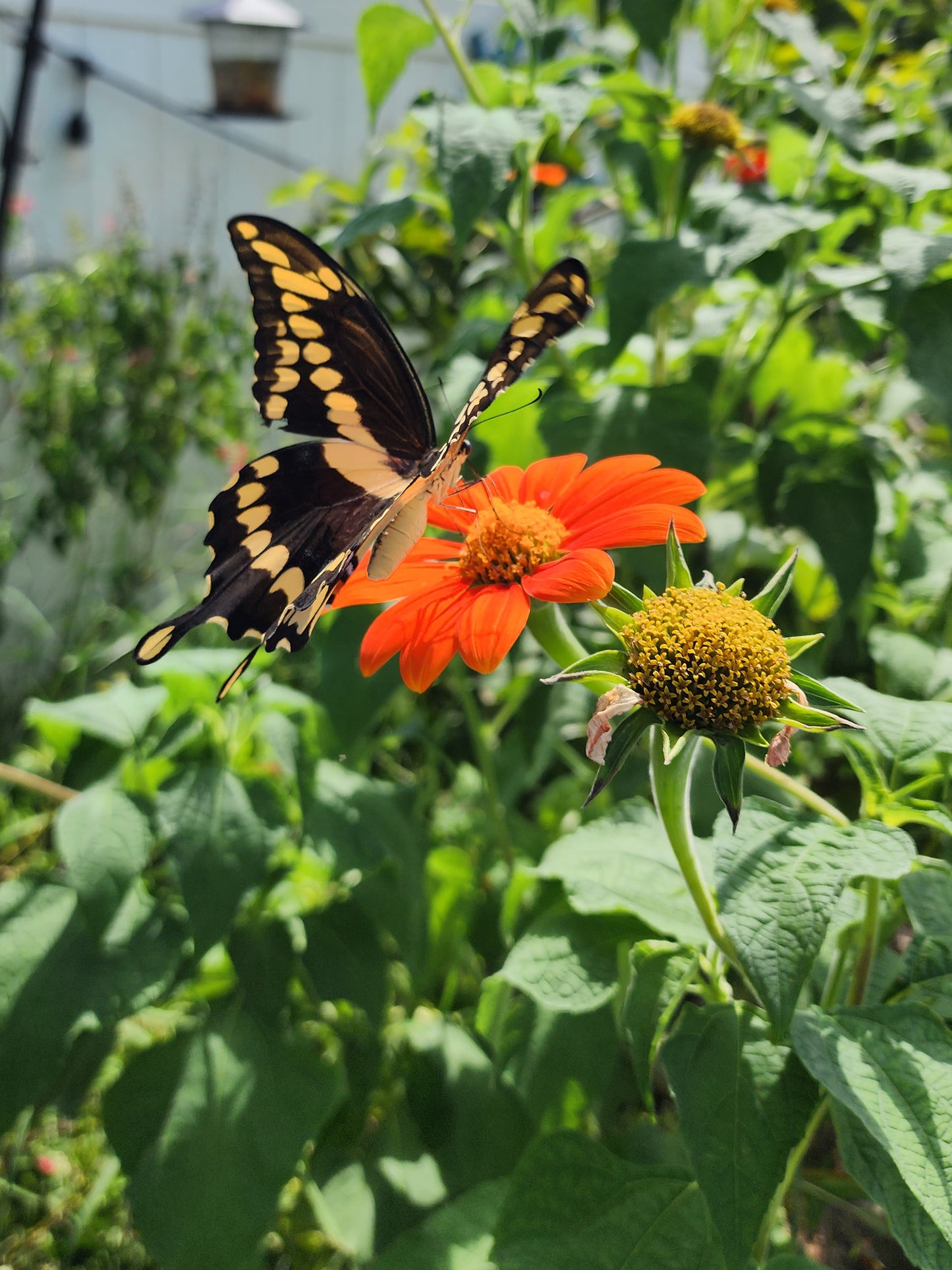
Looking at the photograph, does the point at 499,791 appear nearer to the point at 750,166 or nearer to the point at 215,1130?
the point at 215,1130

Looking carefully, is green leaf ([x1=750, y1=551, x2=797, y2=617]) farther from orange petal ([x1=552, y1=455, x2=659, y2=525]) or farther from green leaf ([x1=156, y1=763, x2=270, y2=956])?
green leaf ([x1=156, y1=763, x2=270, y2=956])

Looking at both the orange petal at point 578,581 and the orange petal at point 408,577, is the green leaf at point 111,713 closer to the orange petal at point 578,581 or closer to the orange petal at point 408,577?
the orange petal at point 408,577

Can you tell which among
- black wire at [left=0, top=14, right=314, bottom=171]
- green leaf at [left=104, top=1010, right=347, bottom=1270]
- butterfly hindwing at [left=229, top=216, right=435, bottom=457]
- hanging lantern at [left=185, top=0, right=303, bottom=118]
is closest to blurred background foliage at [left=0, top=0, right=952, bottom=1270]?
green leaf at [left=104, top=1010, right=347, bottom=1270]

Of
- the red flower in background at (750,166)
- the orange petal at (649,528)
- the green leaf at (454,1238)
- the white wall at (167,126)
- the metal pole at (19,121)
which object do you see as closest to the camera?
the orange petal at (649,528)

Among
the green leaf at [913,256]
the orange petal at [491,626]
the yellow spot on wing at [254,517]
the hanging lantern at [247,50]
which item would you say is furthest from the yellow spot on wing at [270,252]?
the hanging lantern at [247,50]

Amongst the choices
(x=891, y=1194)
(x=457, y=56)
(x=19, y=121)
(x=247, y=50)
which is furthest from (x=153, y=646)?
(x=247, y=50)

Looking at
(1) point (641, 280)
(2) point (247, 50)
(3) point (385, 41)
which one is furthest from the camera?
(2) point (247, 50)
